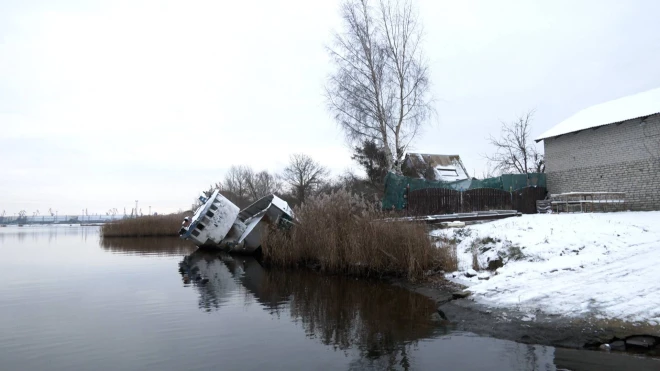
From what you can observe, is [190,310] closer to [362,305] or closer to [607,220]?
[362,305]

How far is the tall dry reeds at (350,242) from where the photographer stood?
37.5 ft

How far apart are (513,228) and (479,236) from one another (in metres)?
1.00

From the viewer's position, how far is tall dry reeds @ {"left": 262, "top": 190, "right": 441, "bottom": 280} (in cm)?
1144

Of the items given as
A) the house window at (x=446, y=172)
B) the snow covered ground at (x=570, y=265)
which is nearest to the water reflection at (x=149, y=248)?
the snow covered ground at (x=570, y=265)

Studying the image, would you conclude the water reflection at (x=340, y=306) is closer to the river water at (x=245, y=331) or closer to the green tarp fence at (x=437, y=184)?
the river water at (x=245, y=331)

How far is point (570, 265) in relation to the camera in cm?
845

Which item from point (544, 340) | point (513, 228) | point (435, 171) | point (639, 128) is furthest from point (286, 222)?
point (435, 171)

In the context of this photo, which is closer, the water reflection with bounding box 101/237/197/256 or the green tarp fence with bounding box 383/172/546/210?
the green tarp fence with bounding box 383/172/546/210

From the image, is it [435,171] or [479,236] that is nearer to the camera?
[479,236]

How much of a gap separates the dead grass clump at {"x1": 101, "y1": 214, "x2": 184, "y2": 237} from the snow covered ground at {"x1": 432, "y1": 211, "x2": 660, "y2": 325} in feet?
113

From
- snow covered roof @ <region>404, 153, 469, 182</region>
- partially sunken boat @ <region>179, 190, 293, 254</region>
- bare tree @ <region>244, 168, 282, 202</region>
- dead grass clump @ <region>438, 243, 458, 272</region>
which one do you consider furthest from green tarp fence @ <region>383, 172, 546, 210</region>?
bare tree @ <region>244, 168, 282, 202</region>

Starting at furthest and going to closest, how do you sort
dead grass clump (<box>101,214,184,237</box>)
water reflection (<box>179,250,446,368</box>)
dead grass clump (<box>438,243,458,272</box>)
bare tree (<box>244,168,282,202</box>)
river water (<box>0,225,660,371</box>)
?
bare tree (<box>244,168,282,202</box>) → dead grass clump (<box>101,214,184,237</box>) → dead grass clump (<box>438,243,458,272</box>) → water reflection (<box>179,250,446,368</box>) → river water (<box>0,225,660,371</box>)

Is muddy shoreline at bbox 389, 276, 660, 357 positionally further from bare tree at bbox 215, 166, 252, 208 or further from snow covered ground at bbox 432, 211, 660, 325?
bare tree at bbox 215, 166, 252, 208

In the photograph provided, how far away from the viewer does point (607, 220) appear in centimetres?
1224
